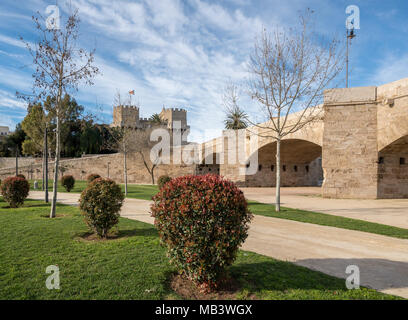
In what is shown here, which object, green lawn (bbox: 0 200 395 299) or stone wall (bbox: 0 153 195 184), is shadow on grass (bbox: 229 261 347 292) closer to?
green lawn (bbox: 0 200 395 299)

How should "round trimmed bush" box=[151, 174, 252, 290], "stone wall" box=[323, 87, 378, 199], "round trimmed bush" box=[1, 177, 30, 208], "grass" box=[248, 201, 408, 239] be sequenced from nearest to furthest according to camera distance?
"round trimmed bush" box=[151, 174, 252, 290]
"grass" box=[248, 201, 408, 239]
"round trimmed bush" box=[1, 177, 30, 208]
"stone wall" box=[323, 87, 378, 199]

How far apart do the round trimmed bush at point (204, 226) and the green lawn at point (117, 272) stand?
0.52 m

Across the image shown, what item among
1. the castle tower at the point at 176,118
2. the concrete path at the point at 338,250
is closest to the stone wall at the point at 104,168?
the castle tower at the point at 176,118

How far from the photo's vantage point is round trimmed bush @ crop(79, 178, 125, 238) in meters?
6.05

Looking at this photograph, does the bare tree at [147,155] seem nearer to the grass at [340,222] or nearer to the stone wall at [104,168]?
the stone wall at [104,168]

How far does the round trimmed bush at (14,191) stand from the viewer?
35.8ft

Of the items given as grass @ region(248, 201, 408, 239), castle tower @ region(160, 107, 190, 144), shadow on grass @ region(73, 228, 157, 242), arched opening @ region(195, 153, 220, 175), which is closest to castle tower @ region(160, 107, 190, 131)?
castle tower @ region(160, 107, 190, 144)

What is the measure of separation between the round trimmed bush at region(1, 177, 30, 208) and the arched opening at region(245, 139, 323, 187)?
1825 centimetres

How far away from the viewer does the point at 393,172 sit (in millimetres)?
14680

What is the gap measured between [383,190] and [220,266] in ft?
49.8

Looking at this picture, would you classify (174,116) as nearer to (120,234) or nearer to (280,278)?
(120,234)
